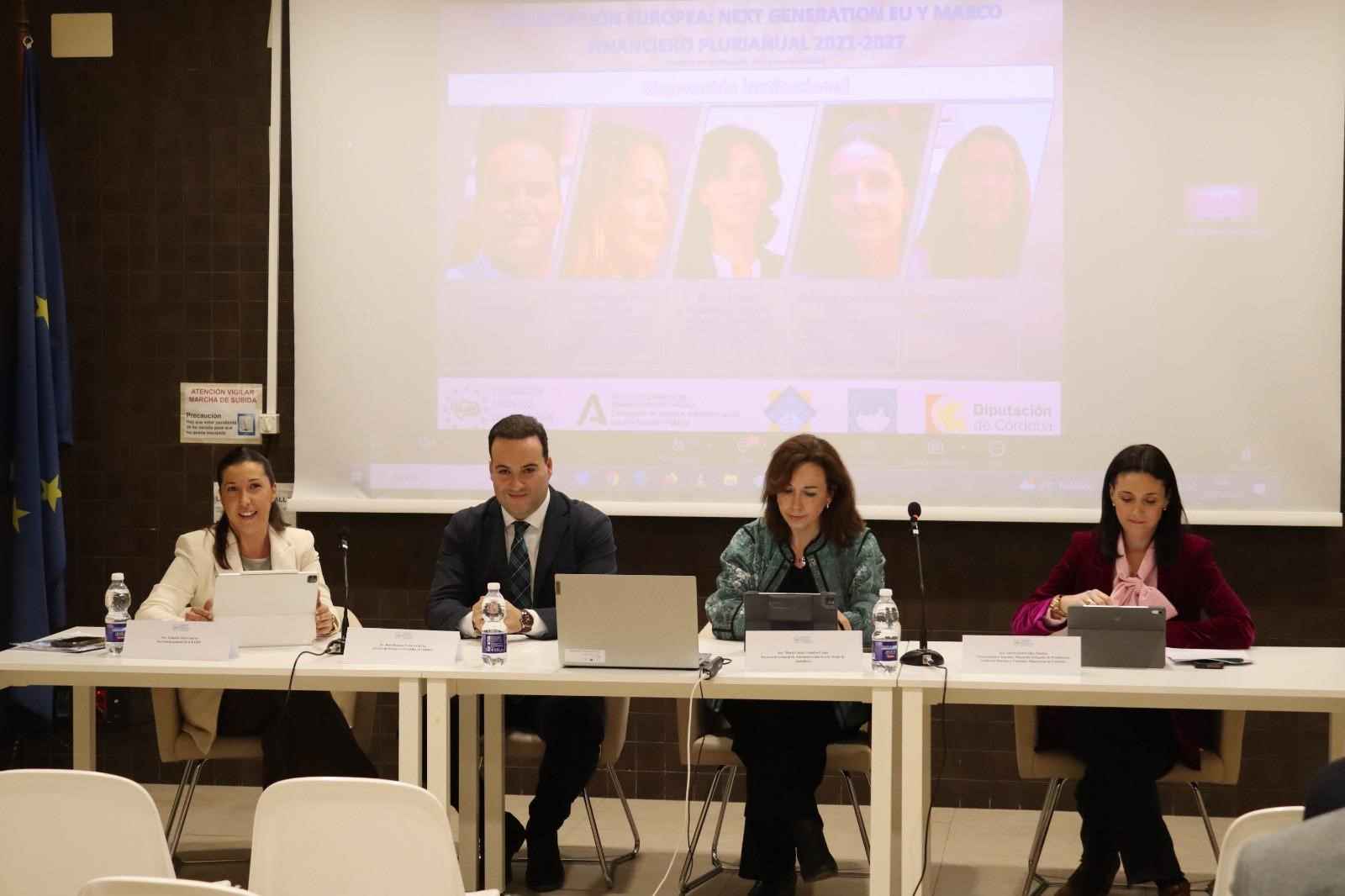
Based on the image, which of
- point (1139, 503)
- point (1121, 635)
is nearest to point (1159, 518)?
point (1139, 503)

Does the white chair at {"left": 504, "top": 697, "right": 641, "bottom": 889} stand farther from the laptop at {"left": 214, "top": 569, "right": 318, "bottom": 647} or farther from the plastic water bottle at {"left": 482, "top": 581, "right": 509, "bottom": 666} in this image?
the laptop at {"left": 214, "top": 569, "right": 318, "bottom": 647}

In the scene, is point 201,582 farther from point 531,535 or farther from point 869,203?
point 869,203

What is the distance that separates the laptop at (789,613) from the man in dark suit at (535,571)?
0.70 m

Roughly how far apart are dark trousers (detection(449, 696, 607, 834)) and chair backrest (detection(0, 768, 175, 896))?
1.72m

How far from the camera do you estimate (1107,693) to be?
3248 millimetres

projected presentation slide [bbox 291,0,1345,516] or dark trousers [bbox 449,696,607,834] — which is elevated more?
projected presentation slide [bbox 291,0,1345,516]

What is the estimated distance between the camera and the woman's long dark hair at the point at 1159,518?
12.9 feet

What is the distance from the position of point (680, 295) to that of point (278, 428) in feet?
4.93

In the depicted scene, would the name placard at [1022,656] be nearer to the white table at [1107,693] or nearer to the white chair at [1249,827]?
the white table at [1107,693]

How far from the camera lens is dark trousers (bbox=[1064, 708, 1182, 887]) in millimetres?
3750

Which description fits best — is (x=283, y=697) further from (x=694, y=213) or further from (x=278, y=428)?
(x=694, y=213)

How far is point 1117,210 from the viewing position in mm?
4789

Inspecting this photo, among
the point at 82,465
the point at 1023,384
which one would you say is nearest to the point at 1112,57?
the point at 1023,384

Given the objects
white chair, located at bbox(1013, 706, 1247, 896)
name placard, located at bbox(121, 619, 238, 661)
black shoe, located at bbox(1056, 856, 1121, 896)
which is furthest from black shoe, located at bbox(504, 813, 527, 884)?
black shoe, located at bbox(1056, 856, 1121, 896)
